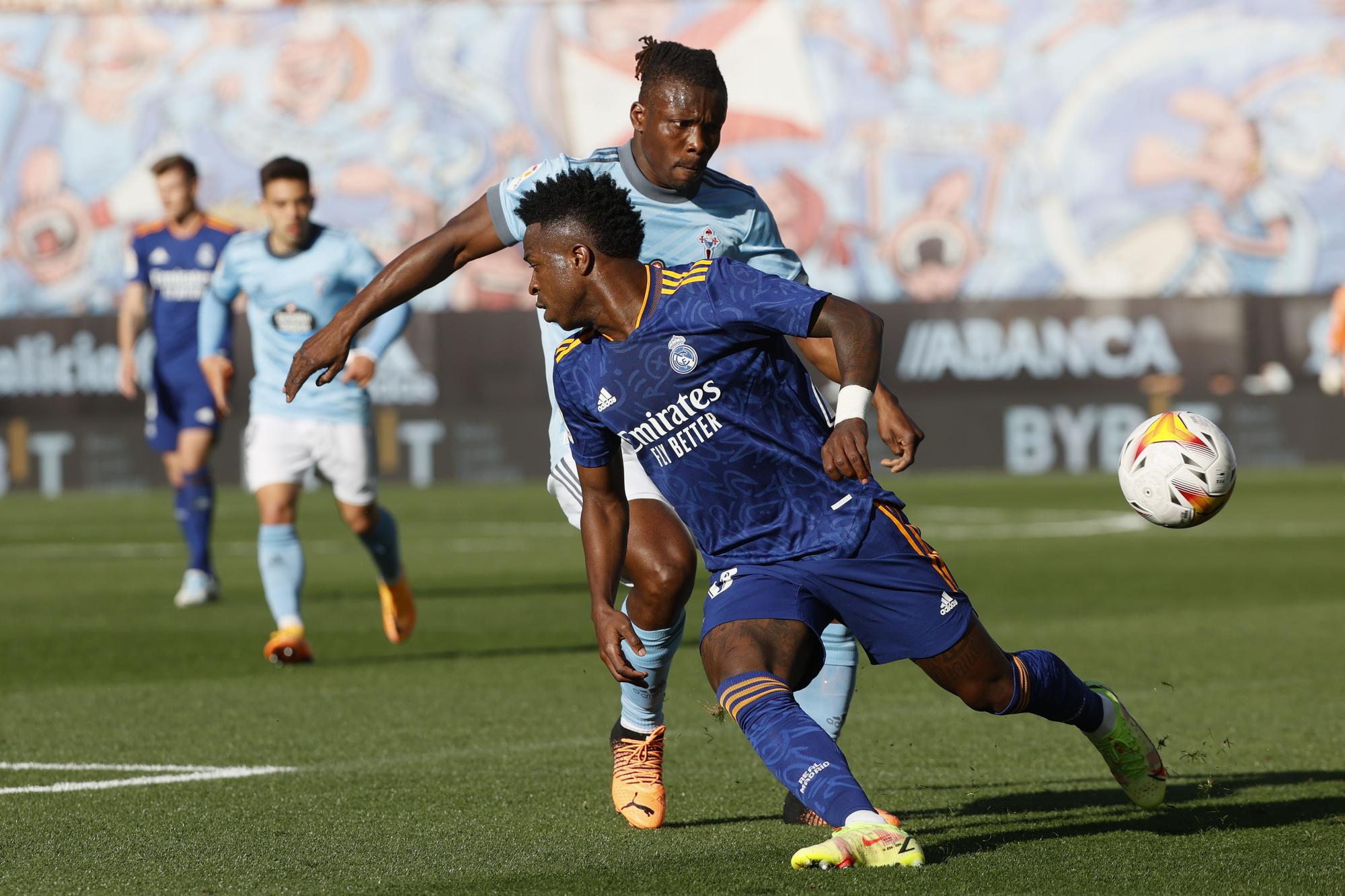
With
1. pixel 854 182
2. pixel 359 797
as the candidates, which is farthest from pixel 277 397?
pixel 854 182

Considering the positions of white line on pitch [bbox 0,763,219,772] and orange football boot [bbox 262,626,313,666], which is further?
orange football boot [bbox 262,626,313,666]

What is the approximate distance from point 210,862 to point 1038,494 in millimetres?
16822

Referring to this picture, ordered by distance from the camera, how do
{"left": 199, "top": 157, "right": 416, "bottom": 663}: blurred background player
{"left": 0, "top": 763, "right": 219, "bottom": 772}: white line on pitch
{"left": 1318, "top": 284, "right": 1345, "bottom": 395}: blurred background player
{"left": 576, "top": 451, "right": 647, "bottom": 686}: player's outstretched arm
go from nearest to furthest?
{"left": 576, "top": 451, "right": 647, "bottom": 686}: player's outstretched arm → {"left": 0, "top": 763, "right": 219, "bottom": 772}: white line on pitch → {"left": 199, "top": 157, "right": 416, "bottom": 663}: blurred background player → {"left": 1318, "top": 284, "right": 1345, "bottom": 395}: blurred background player

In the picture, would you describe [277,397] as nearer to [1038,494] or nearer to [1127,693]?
[1127,693]

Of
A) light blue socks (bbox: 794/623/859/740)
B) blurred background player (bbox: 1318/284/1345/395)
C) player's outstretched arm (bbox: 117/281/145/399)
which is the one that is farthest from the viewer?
blurred background player (bbox: 1318/284/1345/395)

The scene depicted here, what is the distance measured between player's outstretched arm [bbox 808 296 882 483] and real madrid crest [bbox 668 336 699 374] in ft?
0.91

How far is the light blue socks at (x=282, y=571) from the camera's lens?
8.98 metres

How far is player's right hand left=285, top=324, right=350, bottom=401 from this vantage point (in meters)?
5.07

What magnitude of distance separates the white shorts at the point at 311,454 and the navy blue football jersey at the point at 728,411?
4.66 meters

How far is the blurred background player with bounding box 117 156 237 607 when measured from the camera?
11812 millimetres

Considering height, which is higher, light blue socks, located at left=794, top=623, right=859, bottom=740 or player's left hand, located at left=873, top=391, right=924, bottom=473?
player's left hand, located at left=873, top=391, right=924, bottom=473

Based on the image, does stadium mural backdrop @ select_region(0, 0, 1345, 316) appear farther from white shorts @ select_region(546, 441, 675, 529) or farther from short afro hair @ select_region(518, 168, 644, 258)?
short afro hair @ select_region(518, 168, 644, 258)

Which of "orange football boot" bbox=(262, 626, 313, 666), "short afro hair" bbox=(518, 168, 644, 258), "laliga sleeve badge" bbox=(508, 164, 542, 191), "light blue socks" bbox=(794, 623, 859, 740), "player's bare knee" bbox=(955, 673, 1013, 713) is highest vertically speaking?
"laliga sleeve badge" bbox=(508, 164, 542, 191)

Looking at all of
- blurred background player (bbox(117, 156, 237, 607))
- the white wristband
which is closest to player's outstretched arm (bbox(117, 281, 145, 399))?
blurred background player (bbox(117, 156, 237, 607))
